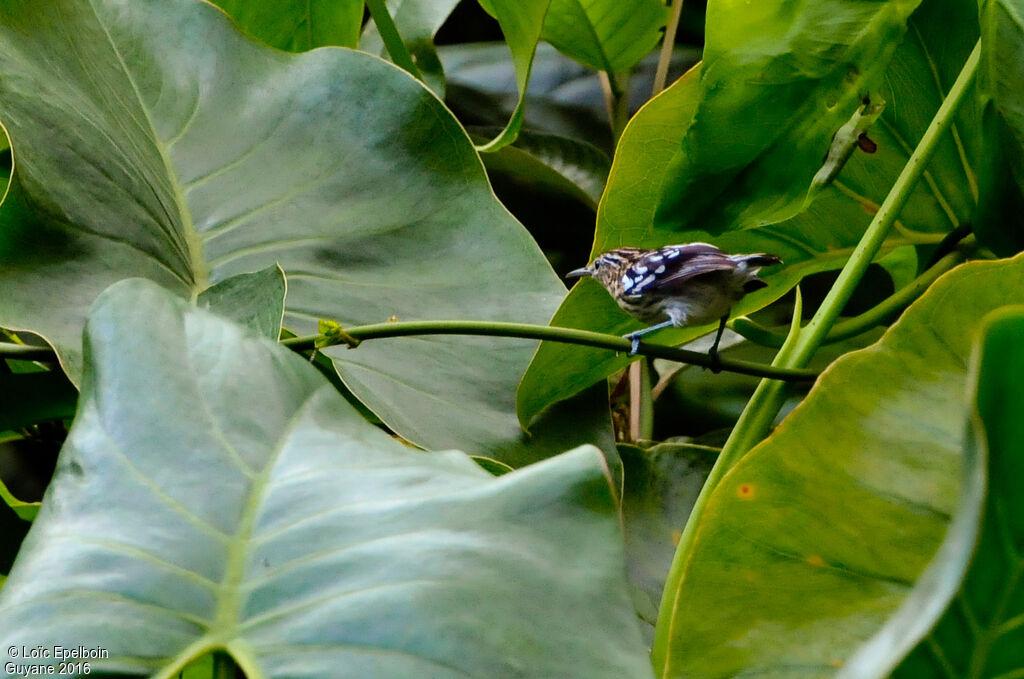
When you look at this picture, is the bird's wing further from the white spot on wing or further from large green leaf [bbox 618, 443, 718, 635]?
large green leaf [bbox 618, 443, 718, 635]

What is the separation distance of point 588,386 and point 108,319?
0.57m

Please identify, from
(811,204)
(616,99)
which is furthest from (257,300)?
(616,99)

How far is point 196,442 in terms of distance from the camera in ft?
1.92

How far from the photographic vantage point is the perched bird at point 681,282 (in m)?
0.98

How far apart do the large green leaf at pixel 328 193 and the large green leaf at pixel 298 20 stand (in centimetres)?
23

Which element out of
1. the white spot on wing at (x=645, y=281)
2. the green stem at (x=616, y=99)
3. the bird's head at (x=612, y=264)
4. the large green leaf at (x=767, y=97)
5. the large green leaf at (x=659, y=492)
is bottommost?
the large green leaf at (x=659, y=492)

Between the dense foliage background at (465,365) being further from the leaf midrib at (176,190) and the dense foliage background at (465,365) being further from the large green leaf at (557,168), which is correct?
the large green leaf at (557,168)

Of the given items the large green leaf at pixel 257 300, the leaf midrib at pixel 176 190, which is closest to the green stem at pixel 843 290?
the large green leaf at pixel 257 300

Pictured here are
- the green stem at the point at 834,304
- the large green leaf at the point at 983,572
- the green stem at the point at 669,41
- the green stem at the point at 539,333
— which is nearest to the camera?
the large green leaf at the point at 983,572

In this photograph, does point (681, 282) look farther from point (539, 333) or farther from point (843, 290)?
point (539, 333)

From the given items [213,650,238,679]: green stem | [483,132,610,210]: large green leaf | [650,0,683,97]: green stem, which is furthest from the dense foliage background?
[483,132,610,210]: large green leaf

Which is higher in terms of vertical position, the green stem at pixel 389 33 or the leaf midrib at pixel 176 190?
the green stem at pixel 389 33

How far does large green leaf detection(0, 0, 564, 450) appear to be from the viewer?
1.00 meters

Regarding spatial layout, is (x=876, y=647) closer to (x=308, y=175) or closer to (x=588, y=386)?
(x=588, y=386)
